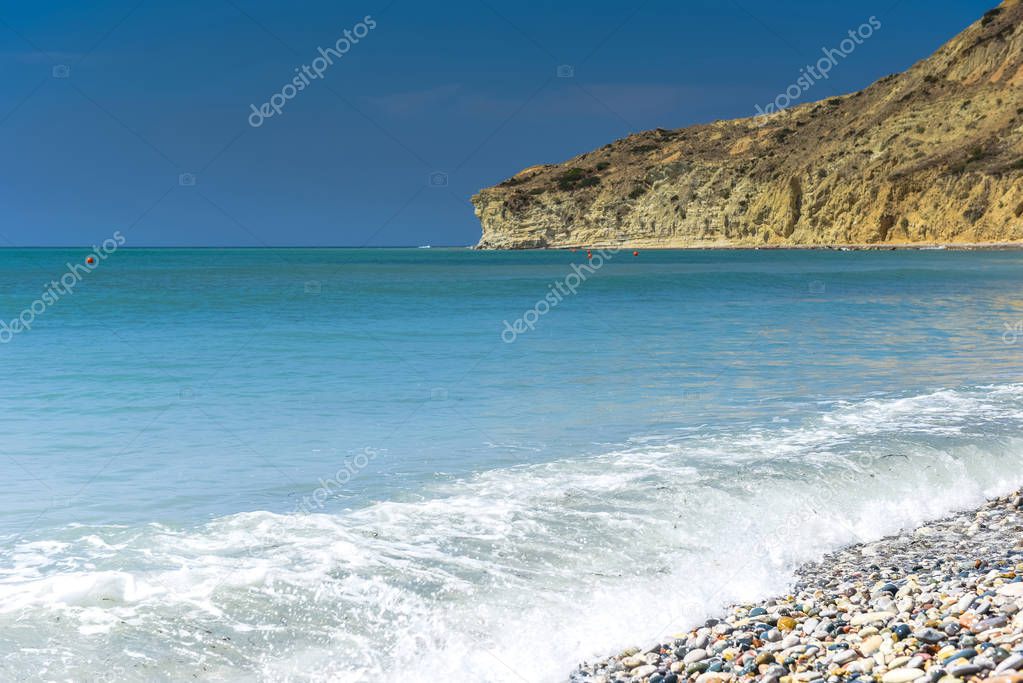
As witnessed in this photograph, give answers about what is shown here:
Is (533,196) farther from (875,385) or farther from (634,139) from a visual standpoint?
(875,385)

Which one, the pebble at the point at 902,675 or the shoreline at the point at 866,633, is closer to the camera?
the pebble at the point at 902,675

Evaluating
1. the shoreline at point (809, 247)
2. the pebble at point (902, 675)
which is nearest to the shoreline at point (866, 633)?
the pebble at point (902, 675)

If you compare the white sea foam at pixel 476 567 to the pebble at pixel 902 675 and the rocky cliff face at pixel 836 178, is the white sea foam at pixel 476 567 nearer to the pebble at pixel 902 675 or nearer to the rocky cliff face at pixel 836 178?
the pebble at pixel 902 675

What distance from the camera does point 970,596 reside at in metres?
5.25

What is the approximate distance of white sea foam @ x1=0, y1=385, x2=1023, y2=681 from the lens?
17.4ft

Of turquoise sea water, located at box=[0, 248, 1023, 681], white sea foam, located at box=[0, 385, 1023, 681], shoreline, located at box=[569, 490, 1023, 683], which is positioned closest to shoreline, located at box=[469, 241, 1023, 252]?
turquoise sea water, located at box=[0, 248, 1023, 681]

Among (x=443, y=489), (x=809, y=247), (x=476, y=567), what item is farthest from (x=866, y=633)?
(x=809, y=247)

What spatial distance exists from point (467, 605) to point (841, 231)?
111 metres

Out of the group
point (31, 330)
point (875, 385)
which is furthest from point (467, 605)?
point (31, 330)

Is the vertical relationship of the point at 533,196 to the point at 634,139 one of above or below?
below

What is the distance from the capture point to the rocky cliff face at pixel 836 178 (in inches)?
3716

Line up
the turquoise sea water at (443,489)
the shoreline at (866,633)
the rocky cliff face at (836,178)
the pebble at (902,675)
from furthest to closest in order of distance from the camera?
1. the rocky cliff face at (836,178)
2. the turquoise sea water at (443,489)
3. the shoreline at (866,633)
4. the pebble at (902,675)

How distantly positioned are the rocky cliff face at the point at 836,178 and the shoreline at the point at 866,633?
9549cm

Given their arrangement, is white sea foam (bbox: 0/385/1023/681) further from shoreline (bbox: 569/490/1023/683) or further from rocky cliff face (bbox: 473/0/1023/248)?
rocky cliff face (bbox: 473/0/1023/248)
